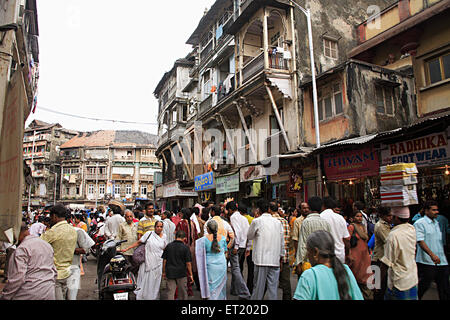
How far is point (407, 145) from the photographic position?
840cm

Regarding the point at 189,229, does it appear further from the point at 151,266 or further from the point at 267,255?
the point at 267,255

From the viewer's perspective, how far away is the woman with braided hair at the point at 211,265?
562 centimetres

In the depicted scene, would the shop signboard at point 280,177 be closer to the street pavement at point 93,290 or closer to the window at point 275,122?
the window at point 275,122

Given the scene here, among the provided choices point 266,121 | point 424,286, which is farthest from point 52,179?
point 424,286

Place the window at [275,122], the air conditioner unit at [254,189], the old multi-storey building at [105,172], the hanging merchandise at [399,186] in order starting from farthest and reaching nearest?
1. the old multi-storey building at [105,172]
2. the air conditioner unit at [254,189]
3. the window at [275,122]
4. the hanging merchandise at [399,186]

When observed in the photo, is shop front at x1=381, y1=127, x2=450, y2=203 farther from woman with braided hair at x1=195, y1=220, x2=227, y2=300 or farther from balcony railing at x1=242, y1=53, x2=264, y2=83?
balcony railing at x1=242, y1=53, x2=264, y2=83

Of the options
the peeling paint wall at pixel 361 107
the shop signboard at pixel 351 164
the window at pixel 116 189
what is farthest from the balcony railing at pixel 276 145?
the window at pixel 116 189

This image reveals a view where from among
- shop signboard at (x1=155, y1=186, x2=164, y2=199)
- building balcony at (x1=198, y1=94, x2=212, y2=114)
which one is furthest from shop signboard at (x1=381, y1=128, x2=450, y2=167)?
shop signboard at (x1=155, y1=186, x2=164, y2=199)

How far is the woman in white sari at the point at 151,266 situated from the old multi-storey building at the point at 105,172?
5230cm

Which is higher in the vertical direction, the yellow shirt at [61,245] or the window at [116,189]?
the window at [116,189]

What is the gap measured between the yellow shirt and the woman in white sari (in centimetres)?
154

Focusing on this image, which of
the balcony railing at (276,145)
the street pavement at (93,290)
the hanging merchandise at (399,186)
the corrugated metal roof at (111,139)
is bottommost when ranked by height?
the street pavement at (93,290)

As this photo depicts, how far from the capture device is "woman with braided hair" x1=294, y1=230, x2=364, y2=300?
94.9 inches
